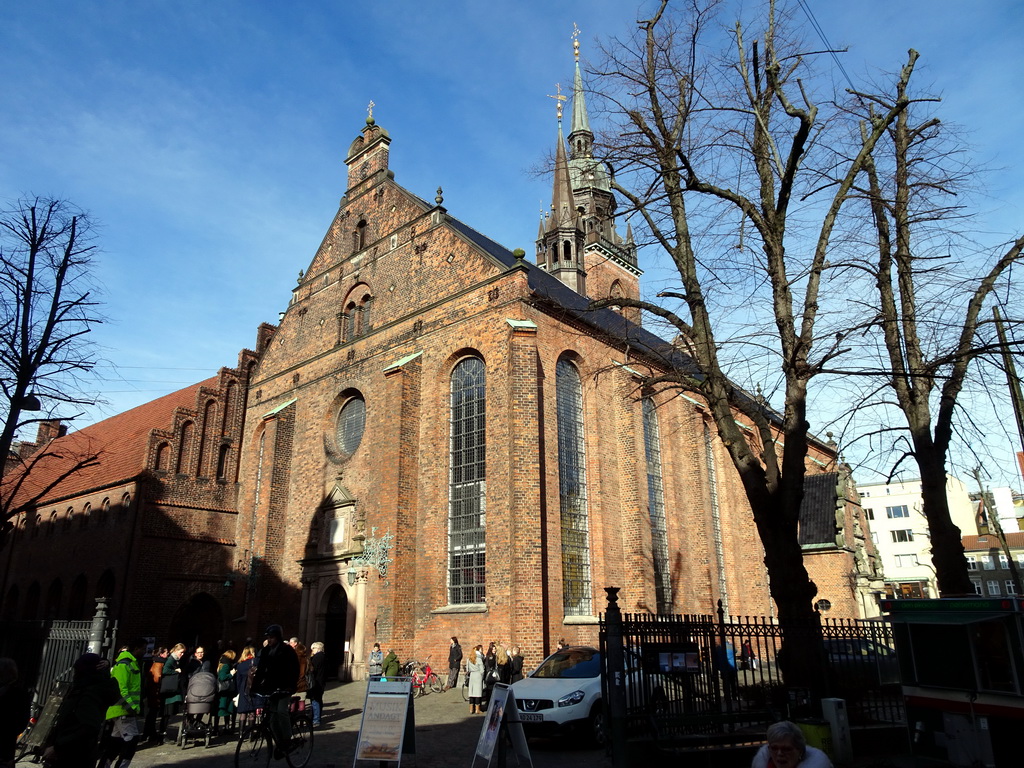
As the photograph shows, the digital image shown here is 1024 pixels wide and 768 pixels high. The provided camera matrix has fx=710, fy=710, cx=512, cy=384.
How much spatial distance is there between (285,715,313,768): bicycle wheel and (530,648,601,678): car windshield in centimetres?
388

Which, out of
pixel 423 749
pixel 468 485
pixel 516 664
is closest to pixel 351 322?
pixel 468 485

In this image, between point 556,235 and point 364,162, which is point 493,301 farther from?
point 556,235

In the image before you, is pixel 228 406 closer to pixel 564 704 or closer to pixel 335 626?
pixel 335 626

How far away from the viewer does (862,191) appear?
1121cm

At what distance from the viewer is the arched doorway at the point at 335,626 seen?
1986 cm

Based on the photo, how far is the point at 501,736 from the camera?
25.7 ft

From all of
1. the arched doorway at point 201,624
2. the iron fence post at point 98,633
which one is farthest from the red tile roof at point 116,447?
the iron fence post at point 98,633

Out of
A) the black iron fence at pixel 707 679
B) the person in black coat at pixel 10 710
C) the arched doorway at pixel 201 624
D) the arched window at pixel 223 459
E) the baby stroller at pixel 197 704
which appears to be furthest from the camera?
the arched window at pixel 223 459

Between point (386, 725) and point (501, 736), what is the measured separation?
4.36 feet

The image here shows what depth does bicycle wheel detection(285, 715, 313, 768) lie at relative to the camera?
8291 mm

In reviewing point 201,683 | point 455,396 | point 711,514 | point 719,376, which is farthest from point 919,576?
point 201,683

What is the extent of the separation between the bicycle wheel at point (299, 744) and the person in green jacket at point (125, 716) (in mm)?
1709

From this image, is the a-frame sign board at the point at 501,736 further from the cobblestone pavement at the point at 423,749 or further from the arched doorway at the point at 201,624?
the arched doorway at the point at 201,624

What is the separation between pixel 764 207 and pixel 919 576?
60.0 metres
